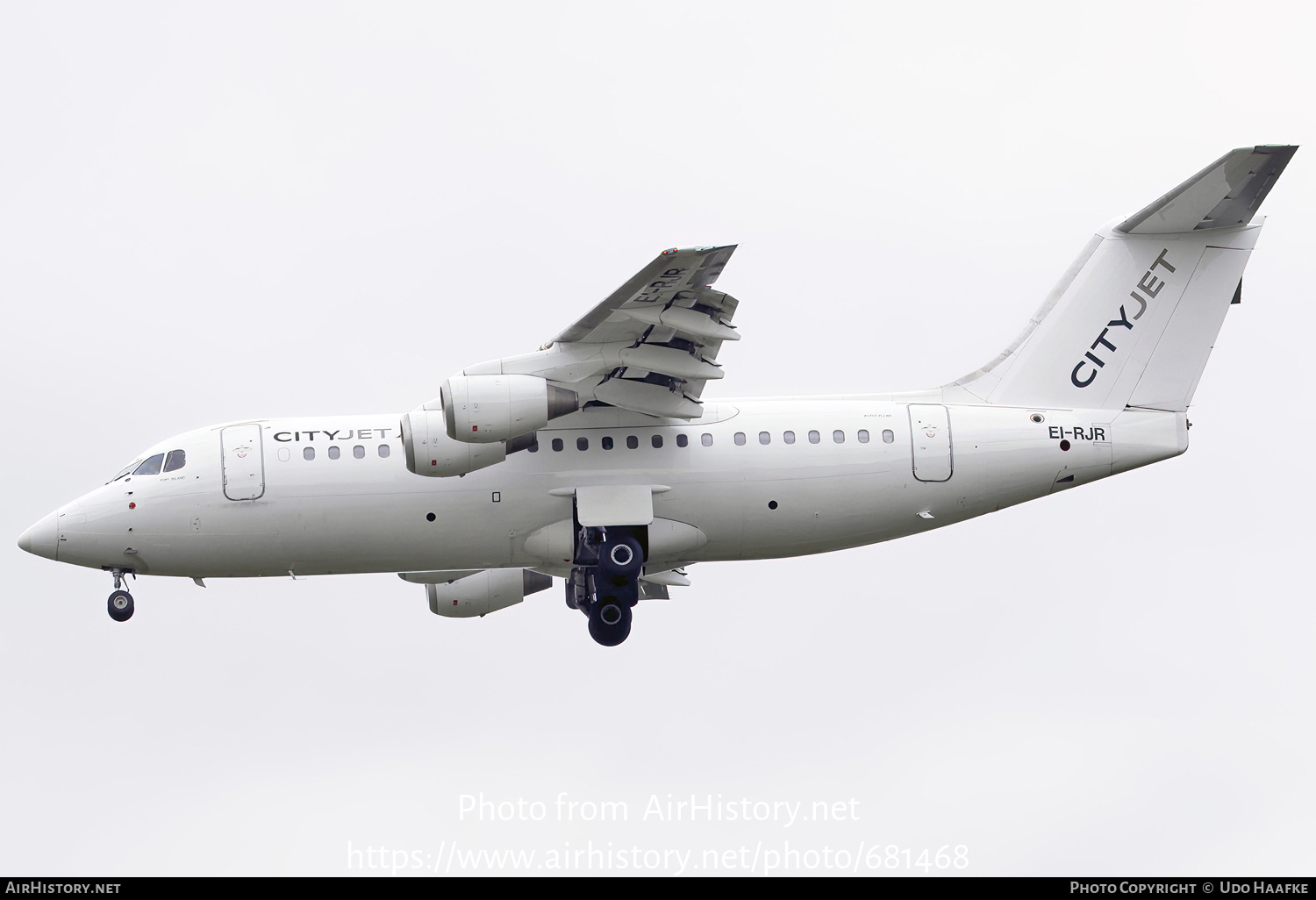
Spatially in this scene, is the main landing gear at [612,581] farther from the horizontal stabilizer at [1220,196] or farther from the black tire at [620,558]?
the horizontal stabilizer at [1220,196]

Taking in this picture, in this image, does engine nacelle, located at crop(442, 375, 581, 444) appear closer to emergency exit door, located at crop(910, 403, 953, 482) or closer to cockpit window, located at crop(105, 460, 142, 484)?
cockpit window, located at crop(105, 460, 142, 484)

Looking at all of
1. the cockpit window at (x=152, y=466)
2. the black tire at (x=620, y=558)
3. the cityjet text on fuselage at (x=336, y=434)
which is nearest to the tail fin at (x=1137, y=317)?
the black tire at (x=620, y=558)

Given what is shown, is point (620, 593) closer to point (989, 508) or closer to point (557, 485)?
point (557, 485)

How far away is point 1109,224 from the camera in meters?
22.6

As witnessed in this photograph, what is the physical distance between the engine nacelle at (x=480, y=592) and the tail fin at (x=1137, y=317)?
6.64 m

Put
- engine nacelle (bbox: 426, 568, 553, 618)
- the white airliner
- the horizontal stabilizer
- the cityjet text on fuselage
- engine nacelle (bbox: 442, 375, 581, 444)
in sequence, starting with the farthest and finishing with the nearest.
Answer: engine nacelle (bbox: 426, 568, 553, 618)
the cityjet text on fuselage
the horizontal stabilizer
the white airliner
engine nacelle (bbox: 442, 375, 581, 444)

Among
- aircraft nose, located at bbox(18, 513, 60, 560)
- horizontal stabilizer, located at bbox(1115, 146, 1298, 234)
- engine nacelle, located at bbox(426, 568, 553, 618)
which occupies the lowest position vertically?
engine nacelle, located at bbox(426, 568, 553, 618)

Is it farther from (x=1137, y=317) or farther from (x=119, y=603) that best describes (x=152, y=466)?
(x=1137, y=317)

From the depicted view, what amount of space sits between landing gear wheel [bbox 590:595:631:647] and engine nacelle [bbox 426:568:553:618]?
2585mm

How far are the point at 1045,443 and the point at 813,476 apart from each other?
3.01 metres

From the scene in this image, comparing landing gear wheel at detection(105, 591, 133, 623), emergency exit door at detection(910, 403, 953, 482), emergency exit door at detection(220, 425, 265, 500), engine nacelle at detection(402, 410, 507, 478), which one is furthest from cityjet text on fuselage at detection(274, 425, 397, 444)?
emergency exit door at detection(910, 403, 953, 482)

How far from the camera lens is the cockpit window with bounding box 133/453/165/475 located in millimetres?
20859

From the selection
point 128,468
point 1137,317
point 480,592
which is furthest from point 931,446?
point 128,468

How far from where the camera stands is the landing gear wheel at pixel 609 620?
20.9 metres
